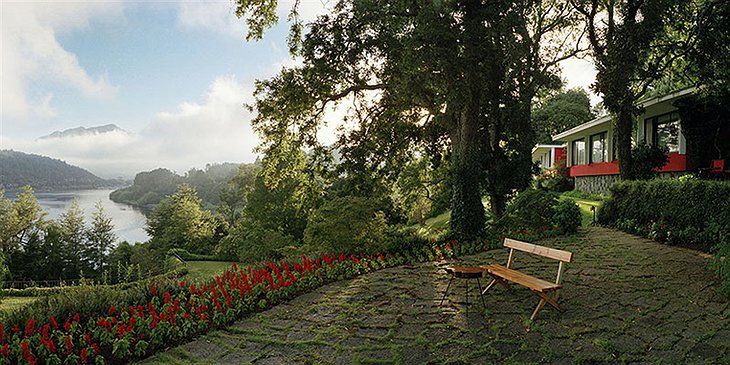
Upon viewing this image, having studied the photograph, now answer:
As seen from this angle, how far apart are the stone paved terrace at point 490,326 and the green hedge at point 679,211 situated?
7.28 feet

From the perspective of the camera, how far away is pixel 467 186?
12047 mm

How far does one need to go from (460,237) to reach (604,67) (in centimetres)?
555

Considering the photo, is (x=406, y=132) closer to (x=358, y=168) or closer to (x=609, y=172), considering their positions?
(x=358, y=168)

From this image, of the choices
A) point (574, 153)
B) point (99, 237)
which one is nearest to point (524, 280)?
point (574, 153)

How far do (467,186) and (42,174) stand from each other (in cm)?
7143

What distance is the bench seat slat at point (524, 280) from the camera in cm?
545

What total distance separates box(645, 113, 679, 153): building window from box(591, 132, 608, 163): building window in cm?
434

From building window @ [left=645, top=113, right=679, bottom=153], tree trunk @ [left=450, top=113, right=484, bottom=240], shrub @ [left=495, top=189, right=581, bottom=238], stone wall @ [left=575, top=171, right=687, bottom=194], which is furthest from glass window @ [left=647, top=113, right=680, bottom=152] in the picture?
tree trunk @ [left=450, top=113, right=484, bottom=240]

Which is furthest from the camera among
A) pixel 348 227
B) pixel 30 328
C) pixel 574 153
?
pixel 574 153

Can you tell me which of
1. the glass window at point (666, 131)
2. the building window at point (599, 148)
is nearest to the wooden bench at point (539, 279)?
the glass window at point (666, 131)

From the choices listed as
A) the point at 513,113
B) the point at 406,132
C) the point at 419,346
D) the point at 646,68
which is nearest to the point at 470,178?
the point at 513,113

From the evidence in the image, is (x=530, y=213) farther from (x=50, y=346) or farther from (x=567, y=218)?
(x=50, y=346)

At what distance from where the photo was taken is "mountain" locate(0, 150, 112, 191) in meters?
53.8

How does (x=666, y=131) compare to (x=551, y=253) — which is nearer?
(x=551, y=253)
